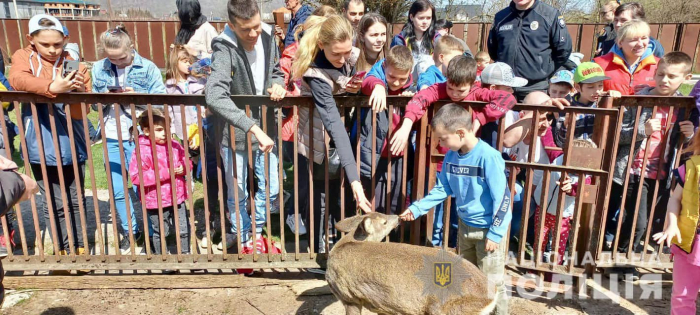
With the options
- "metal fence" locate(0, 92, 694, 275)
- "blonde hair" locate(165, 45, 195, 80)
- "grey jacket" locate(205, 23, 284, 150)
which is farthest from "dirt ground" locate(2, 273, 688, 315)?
"blonde hair" locate(165, 45, 195, 80)

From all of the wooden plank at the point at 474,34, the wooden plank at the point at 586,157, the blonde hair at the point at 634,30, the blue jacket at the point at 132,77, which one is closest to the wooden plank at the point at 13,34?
the wooden plank at the point at 474,34

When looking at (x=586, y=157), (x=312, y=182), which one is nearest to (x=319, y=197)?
(x=312, y=182)

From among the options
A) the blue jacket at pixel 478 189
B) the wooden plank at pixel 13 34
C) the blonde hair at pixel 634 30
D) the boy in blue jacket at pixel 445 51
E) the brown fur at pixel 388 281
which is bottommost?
the brown fur at pixel 388 281

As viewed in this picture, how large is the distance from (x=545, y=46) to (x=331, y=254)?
A: 3.42m

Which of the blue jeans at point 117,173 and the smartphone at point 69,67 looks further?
the blue jeans at point 117,173

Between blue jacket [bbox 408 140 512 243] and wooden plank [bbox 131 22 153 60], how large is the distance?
15.6 metres

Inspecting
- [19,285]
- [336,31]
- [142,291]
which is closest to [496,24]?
[336,31]

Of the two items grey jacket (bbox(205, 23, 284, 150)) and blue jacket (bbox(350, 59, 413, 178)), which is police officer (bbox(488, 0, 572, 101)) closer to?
blue jacket (bbox(350, 59, 413, 178))

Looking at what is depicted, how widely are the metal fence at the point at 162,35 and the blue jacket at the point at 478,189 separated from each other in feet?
40.8

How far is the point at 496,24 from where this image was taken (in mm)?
5422

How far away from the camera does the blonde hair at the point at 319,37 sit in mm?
3447

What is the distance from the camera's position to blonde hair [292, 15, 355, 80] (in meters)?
3.45

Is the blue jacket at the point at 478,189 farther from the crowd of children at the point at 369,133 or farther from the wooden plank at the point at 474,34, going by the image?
the wooden plank at the point at 474,34

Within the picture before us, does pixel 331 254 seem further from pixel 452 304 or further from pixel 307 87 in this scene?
pixel 307 87
